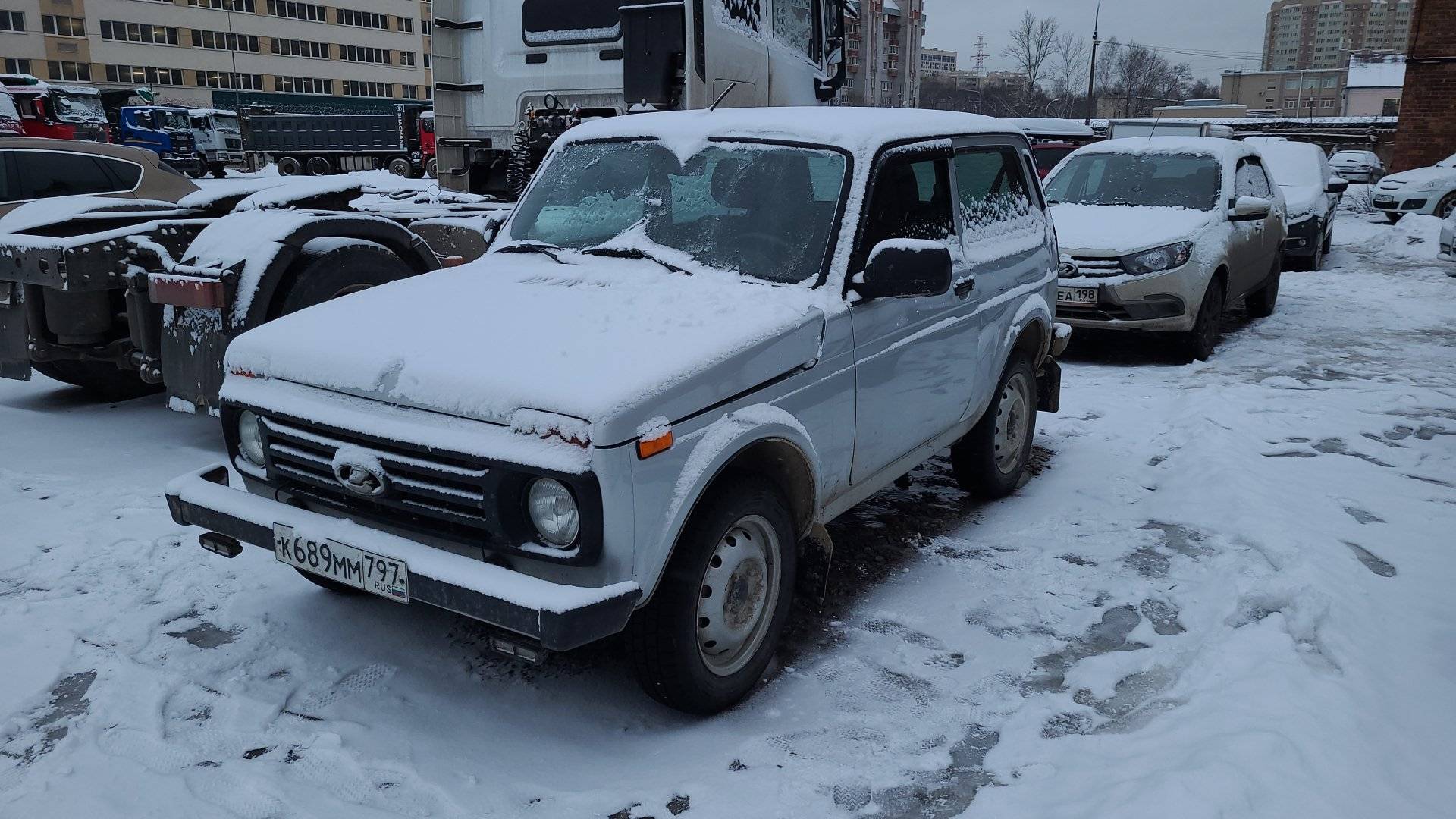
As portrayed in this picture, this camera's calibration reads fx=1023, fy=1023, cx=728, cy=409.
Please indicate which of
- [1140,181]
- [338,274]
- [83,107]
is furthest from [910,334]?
[83,107]

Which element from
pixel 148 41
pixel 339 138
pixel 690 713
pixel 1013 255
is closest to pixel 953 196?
pixel 1013 255

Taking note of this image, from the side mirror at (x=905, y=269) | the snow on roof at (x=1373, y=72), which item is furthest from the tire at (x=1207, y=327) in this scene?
the snow on roof at (x=1373, y=72)

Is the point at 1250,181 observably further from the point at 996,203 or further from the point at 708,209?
the point at 708,209

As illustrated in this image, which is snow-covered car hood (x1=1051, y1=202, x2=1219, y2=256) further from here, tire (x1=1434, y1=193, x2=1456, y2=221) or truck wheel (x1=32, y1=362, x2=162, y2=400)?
tire (x1=1434, y1=193, x2=1456, y2=221)

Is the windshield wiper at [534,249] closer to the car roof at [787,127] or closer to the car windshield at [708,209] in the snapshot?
the car windshield at [708,209]

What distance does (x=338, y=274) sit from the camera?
18.5 feet

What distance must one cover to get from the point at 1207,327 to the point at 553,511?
7745 mm

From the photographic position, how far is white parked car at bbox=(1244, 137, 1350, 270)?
14.0 metres

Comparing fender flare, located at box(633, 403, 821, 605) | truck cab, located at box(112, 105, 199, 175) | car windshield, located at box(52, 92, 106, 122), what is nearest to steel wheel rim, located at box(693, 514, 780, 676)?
fender flare, located at box(633, 403, 821, 605)

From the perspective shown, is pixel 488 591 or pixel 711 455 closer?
pixel 488 591

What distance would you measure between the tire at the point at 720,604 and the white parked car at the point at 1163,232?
6.00 meters

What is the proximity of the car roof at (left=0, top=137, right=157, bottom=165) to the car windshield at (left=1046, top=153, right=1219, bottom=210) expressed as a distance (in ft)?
26.7

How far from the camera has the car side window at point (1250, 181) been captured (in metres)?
9.66

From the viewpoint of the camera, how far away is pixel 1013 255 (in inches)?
202
